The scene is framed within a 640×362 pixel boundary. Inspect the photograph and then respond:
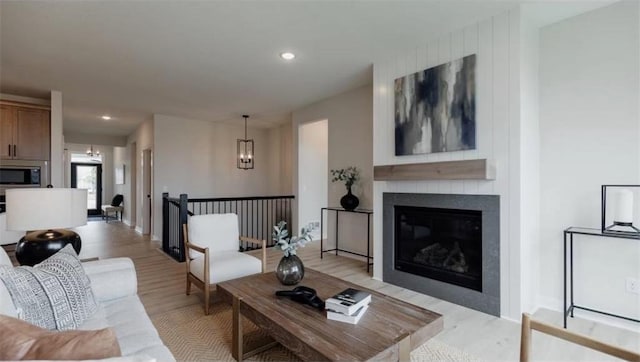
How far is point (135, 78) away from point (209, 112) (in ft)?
6.88

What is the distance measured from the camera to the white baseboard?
256cm

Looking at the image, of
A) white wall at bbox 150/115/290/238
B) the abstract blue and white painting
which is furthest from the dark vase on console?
white wall at bbox 150/115/290/238

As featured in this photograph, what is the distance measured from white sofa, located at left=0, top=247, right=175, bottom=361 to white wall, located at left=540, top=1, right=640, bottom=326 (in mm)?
3320

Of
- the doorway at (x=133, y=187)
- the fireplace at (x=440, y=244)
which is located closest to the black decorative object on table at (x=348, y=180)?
the fireplace at (x=440, y=244)

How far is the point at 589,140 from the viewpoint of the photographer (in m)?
2.78

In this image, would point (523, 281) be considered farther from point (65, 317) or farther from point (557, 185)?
point (65, 317)

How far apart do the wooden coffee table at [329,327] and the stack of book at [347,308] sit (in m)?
0.03

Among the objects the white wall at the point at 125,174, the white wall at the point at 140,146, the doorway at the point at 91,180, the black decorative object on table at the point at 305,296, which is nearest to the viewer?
the black decorative object on table at the point at 305,296

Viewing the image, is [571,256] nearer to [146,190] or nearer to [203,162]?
[203,162]

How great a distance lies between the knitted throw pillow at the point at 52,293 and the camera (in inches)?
55.5

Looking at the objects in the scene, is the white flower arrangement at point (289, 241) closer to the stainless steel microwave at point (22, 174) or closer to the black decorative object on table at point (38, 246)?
the black decorative object on table at point (38, 246)

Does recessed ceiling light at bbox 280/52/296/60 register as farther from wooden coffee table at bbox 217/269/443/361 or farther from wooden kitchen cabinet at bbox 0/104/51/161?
wooden kitchen cabinet at bbox 0/104/51/161

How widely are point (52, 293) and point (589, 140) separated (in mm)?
3986

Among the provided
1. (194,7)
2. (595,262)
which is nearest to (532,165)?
(595,262)
